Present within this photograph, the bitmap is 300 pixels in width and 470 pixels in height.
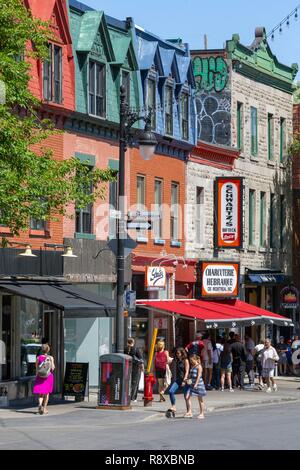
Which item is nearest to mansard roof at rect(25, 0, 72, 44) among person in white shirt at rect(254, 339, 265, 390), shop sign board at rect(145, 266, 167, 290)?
shop sign board at rect(145, 266, 167, 290)

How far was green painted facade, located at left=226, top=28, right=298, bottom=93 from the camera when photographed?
51125mm

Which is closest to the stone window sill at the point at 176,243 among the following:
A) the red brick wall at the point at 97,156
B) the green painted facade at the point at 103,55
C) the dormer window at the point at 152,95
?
the dormer window at the point at 152,95

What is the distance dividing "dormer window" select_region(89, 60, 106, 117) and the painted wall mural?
10321 mm

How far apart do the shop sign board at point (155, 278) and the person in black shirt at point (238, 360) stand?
313cm

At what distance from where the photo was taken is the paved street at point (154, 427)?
22953 millimetres

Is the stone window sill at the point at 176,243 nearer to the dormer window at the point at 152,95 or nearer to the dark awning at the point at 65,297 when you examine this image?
the dormer window at the point at 152,95

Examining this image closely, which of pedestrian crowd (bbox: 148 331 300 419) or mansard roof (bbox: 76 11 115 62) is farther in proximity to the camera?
mansard roof (bbox: 76 11 115 62)

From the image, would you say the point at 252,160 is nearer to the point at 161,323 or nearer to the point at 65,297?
the point at 161,323

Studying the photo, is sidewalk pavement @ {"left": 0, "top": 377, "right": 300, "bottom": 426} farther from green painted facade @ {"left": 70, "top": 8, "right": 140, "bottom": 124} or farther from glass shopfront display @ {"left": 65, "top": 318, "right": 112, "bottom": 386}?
green painted facade @ {"left": 70, "top": 8, "right": 140, "bottom": 124}

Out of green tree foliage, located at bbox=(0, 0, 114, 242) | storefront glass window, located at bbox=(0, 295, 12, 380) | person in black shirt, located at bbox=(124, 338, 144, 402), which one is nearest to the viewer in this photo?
green tree foliage, located at bbox=(0, 0, 114, 242)

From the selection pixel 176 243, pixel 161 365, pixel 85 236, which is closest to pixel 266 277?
pixel 176 243

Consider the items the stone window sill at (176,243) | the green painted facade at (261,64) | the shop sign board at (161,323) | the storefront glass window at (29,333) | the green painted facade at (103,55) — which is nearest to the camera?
the storefront glass window at (29,333)

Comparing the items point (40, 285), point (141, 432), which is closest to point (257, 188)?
point (40, 285)
